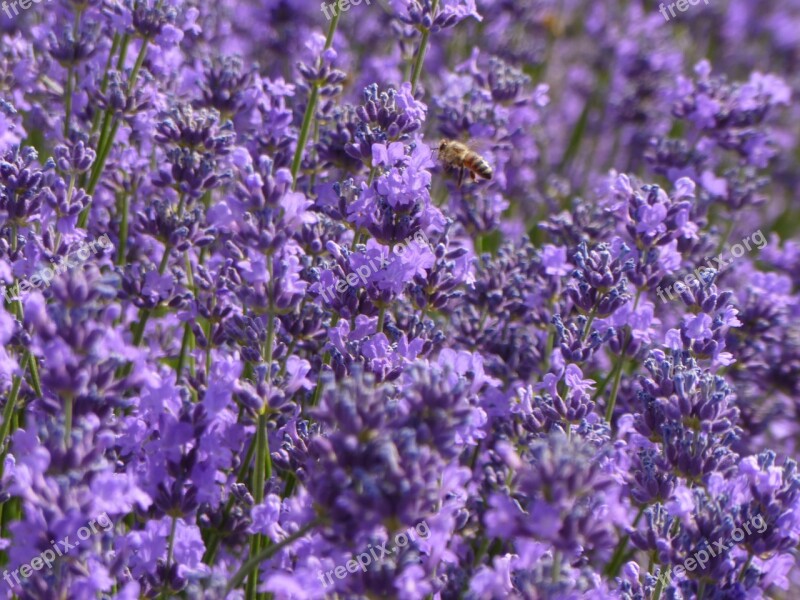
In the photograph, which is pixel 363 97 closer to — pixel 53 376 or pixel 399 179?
pixel 399 179

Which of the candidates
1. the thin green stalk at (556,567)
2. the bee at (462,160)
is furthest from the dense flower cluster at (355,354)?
the bee at (462,160)

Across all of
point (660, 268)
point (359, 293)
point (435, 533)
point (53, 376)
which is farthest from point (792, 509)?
point (53, 376)

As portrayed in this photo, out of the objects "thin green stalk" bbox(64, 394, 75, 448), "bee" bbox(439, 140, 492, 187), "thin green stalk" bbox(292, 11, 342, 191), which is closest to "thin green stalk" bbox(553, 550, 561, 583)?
"thin green stalk" bbox(64, 394, 75, 448)

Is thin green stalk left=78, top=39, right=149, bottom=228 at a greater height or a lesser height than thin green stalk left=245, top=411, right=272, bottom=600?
greater

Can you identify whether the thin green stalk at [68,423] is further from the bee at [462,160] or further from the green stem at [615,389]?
the bee at [462,160]

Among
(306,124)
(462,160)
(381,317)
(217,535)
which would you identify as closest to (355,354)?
(381,317)

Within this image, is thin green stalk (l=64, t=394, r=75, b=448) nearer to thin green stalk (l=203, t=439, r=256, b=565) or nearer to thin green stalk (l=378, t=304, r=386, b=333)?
thin green stalk (l=203, t=439, r=256, b=565)
